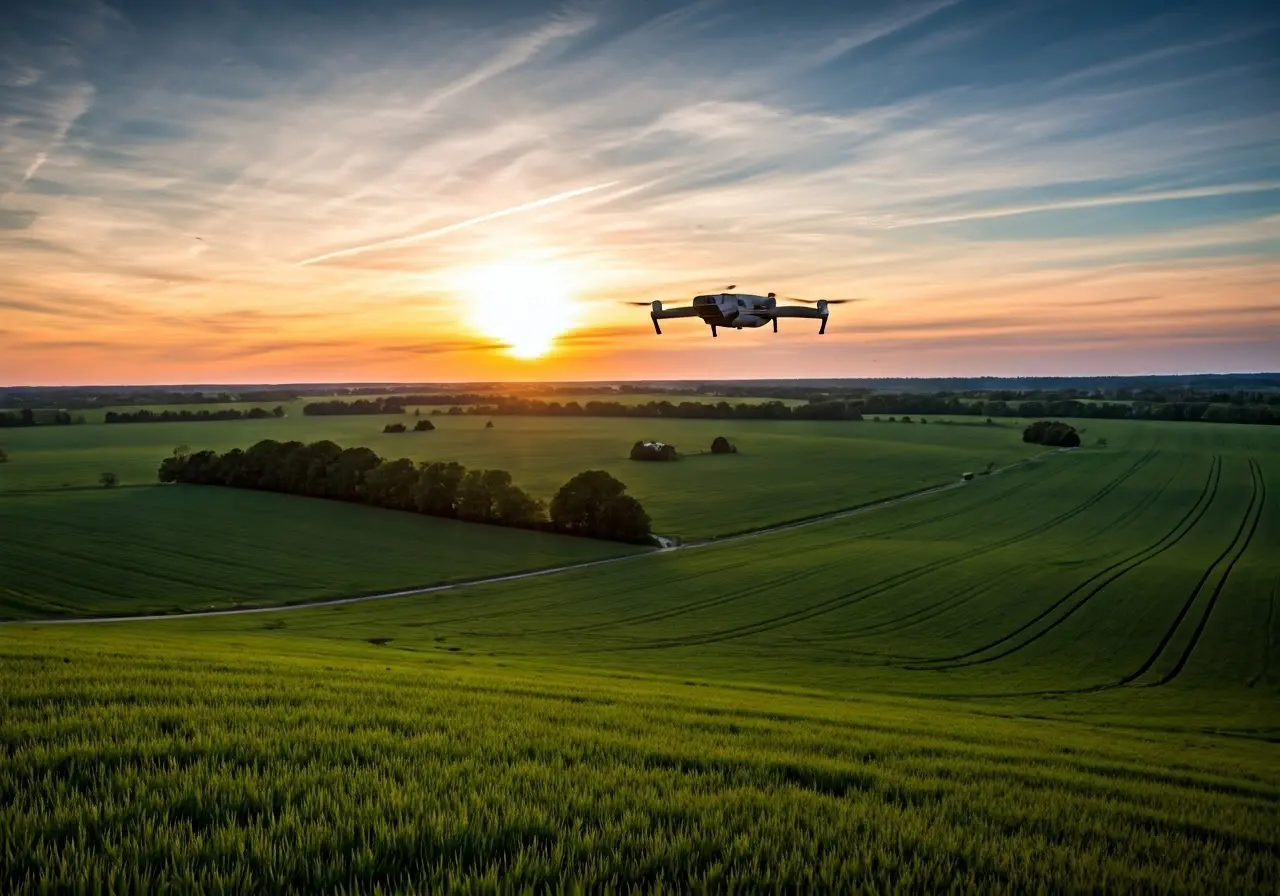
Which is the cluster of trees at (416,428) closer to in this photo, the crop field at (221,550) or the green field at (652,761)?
the crop field at (221,550)

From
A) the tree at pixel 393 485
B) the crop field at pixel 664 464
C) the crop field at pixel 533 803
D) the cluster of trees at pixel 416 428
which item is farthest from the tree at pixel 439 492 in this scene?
the cluster of trees at pixel 416 428

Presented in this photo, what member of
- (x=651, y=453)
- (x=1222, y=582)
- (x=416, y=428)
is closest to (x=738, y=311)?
(x=1222, y=582)

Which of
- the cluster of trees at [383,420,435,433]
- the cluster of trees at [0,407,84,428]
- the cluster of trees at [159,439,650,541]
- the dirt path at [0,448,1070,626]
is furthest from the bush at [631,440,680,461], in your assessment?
the cluster of trees at [0,407,84,428]

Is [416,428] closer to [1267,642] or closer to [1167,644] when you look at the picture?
[1167,644]

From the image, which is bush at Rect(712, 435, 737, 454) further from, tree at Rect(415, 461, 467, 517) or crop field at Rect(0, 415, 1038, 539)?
tree at Rect(415, 461, 467, 517)

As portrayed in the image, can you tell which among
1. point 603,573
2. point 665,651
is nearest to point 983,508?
point 603,573
